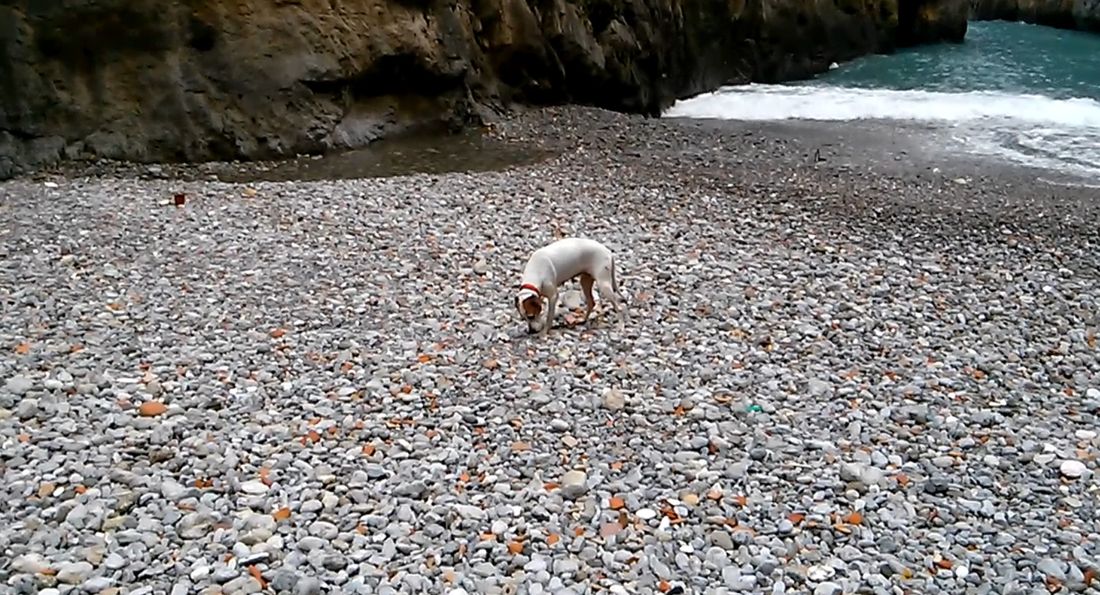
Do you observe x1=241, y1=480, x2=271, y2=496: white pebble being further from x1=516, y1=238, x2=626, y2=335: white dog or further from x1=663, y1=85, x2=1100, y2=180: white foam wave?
x1=663, y1=85, x2=1100, y2=180: white foam wave

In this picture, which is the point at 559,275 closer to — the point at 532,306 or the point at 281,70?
the point at 532,306

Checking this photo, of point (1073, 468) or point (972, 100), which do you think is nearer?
point (1073, 468)

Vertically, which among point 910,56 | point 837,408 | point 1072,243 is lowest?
point 910,56

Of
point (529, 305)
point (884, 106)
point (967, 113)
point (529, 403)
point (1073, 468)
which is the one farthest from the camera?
point (884, 106)

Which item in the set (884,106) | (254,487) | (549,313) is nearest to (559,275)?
(549,313)

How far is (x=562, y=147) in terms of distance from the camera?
16656 mm

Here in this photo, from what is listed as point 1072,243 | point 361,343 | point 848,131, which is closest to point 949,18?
point 848,131

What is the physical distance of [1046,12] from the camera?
175 feet

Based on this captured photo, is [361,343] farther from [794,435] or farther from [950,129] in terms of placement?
[950,129]

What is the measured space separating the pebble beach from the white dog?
21cm

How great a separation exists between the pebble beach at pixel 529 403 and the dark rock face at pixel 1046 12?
151 feet

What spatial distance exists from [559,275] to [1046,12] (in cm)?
5658

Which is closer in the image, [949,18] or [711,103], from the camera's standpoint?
[711,103]

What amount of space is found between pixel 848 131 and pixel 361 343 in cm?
1598
